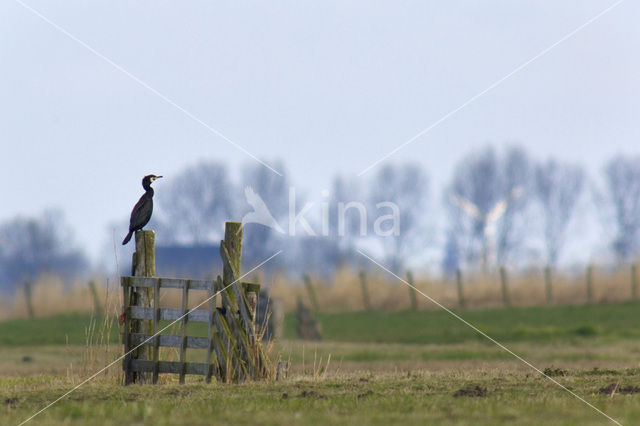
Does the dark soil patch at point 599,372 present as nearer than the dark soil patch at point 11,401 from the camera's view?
No

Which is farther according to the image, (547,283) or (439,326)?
(547,283)

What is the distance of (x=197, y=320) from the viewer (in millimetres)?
13953

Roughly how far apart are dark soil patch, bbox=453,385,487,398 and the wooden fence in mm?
3284

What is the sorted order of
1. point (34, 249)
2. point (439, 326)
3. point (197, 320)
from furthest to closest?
point (34, 249) < point (439, 326) < point (197, 320)

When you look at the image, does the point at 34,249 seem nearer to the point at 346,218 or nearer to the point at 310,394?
the point at 346,218

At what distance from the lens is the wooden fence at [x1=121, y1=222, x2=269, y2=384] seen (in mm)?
13859

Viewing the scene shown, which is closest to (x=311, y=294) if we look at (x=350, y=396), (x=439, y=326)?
(x=439, y=326)

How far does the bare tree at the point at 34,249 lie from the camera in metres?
84.2

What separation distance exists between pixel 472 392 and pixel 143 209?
5.82 meters

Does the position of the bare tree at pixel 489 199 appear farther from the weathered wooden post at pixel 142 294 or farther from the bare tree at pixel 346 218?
the weathered wooden post at pixel 142 294

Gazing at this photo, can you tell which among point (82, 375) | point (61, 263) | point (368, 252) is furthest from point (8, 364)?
point (61, 263)

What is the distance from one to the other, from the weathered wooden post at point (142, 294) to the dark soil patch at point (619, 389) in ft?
21.9

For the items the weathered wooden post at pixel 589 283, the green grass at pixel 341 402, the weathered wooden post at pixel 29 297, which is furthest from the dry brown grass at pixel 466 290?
the green grass at pixel 341 402

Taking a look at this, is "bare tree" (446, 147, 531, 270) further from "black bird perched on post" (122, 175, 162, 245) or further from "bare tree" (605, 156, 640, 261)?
"black bird perched on post" (122, 175, 162, 245)
